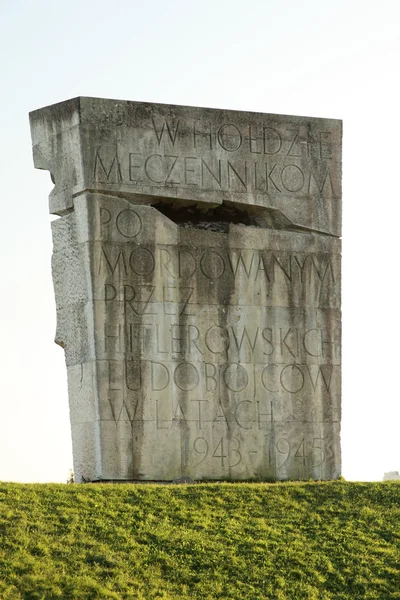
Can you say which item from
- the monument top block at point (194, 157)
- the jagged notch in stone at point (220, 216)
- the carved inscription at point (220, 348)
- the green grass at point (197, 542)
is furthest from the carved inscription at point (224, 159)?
Answer: the green grass at point (197, 542)

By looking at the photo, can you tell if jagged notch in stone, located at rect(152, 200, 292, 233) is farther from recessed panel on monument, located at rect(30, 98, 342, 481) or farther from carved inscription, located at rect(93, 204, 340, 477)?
carved inscription, located at rect(93, 204, 340, 477)

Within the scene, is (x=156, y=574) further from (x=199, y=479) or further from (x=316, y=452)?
(x=316, y=452)

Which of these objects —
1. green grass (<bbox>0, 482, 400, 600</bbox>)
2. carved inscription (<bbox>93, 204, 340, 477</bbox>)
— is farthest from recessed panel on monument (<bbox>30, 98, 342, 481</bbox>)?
green grass (<bbox>0, 482, 400, 600</bbox>)

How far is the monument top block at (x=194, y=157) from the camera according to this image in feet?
78.6

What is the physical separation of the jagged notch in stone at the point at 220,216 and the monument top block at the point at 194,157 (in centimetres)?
6

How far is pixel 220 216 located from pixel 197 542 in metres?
7.22

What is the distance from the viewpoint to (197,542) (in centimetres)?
1992

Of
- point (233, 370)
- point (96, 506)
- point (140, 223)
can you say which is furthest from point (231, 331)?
point (96, 506)

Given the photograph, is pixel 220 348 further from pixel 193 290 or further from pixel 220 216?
pixel 220 216

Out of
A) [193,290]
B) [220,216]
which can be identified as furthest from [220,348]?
[220,216]

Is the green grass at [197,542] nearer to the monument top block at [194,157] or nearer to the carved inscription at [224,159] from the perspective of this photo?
the monument top block at [194,157]

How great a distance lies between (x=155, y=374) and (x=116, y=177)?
3451mm

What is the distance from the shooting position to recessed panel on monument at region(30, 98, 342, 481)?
77.4ft

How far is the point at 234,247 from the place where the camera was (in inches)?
969
